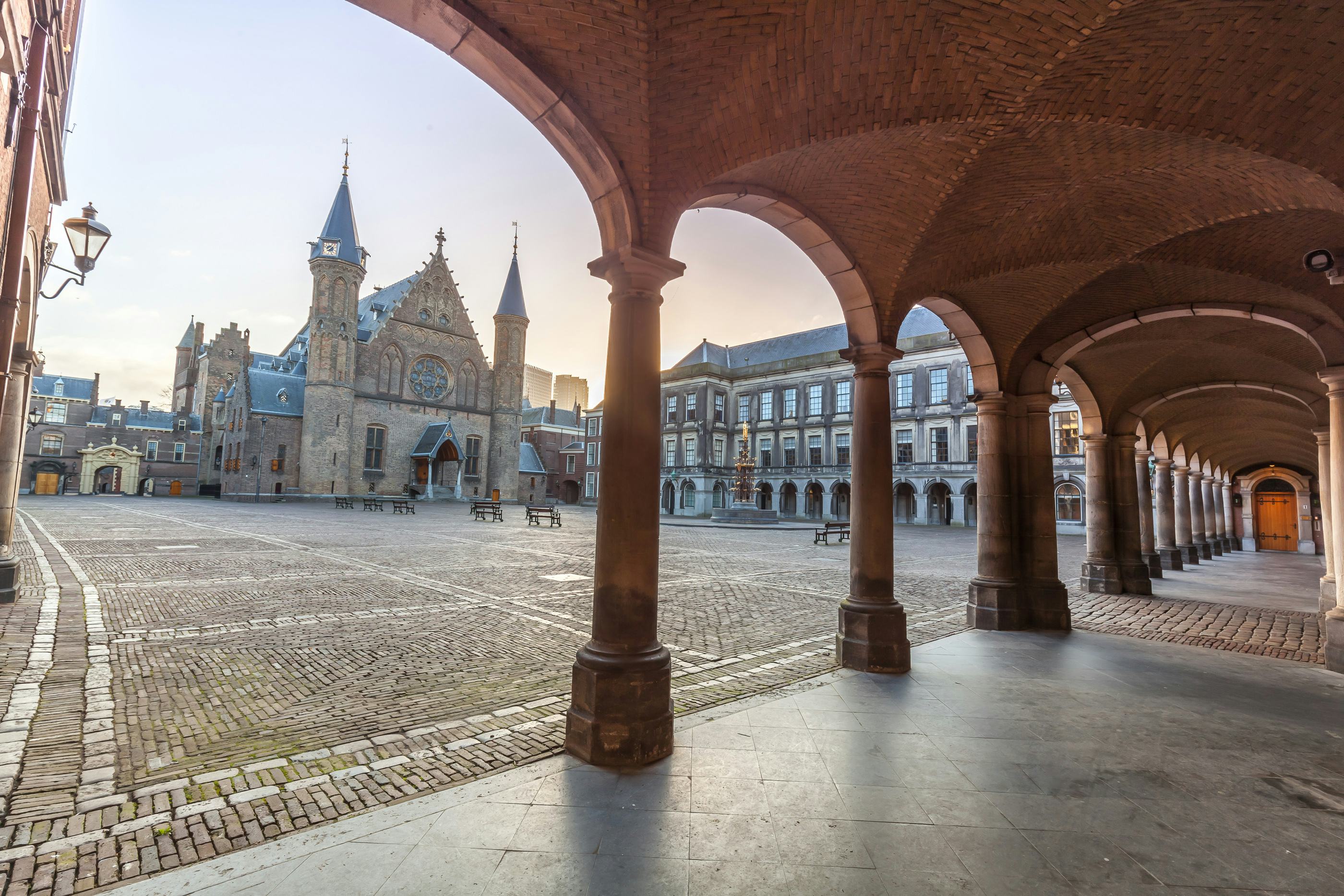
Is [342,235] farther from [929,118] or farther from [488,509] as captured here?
[929,118]

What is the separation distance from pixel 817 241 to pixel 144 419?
8065 centimetres

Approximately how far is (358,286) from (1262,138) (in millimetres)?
42009

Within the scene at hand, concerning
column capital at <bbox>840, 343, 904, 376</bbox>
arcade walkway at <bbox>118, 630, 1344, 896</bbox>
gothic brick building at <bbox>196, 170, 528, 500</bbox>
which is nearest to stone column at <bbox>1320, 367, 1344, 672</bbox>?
arcade walkway at <bbox>118, 630, 1344, 896</bbox>

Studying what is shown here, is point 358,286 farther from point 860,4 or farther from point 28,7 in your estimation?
point 860,4

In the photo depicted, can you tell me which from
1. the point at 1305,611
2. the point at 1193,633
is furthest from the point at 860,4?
the point at 1305,611

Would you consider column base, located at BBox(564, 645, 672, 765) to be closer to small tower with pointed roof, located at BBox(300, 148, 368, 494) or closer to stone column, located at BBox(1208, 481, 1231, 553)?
stone column, located at BBox(1208, 481, 1231, 553)

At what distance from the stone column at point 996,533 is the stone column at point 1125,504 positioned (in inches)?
200

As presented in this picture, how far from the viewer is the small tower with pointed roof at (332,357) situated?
1448 inches

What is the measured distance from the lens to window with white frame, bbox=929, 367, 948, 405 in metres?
38.9

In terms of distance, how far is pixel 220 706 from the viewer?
4.30 metres

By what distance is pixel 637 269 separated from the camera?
13.3 ft

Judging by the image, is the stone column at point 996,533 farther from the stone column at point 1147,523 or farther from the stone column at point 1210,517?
the stone column at point 1210,517

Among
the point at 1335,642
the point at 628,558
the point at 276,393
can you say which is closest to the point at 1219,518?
the point at 1335,642

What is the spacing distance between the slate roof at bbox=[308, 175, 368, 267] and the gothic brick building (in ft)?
0.26
